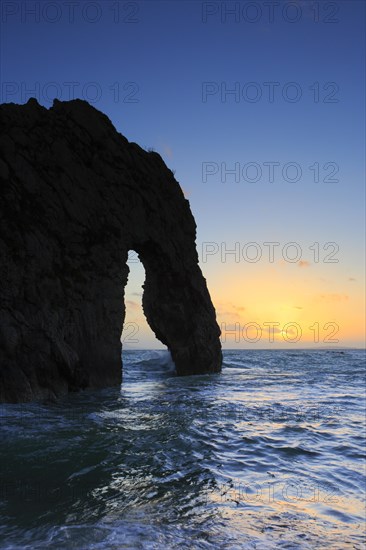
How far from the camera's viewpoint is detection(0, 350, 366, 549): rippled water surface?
6465 mm

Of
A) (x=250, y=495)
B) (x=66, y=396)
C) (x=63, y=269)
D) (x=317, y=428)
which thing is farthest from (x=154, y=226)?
(x=250, y=495)

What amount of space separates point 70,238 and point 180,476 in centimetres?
1563

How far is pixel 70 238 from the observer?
2253 cm

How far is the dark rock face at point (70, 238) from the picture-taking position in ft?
62.0

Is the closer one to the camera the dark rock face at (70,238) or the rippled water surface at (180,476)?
the rippled water surface at (180,476)

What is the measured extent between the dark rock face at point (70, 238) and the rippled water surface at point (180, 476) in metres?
3.07

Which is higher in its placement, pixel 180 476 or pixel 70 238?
pixel 70 238

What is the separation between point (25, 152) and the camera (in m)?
21.5

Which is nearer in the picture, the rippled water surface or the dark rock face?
the rippled water surface

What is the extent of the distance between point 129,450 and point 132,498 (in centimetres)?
313

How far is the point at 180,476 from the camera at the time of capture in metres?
9.15

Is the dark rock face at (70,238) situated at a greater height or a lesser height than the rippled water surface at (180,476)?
greater

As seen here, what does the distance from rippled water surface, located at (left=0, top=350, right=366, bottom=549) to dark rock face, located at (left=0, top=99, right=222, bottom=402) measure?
3068 millimetres

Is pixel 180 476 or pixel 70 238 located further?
pixel 70 238
